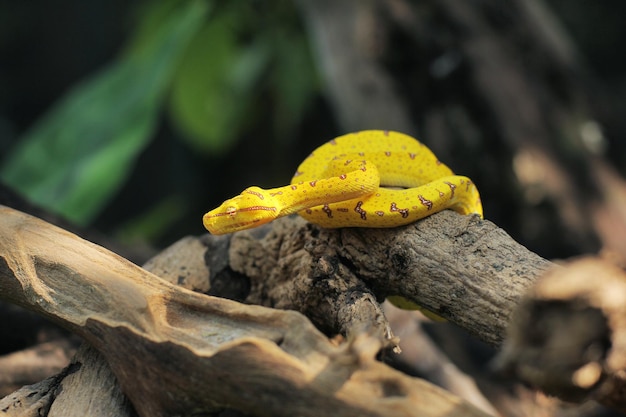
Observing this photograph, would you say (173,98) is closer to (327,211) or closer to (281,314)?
(327,211)

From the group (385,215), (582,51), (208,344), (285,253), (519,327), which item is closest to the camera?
(519,327)

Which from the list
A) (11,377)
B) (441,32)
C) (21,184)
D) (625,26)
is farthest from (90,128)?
(625,26)

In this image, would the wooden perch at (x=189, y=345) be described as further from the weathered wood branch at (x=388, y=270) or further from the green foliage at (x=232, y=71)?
the green foliage at (x=232, y=71)

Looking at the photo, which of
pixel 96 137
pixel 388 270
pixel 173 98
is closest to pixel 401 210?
pixel 388 270

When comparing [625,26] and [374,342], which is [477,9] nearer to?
[625,26]

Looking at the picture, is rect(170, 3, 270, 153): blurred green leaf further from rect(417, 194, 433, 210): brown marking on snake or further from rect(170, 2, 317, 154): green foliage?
rect(417, 194, 433, 210): brown marking on snake

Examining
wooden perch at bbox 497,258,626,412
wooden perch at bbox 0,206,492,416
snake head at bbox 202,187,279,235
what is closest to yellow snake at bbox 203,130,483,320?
snake head at bbox 202,187,279,235
